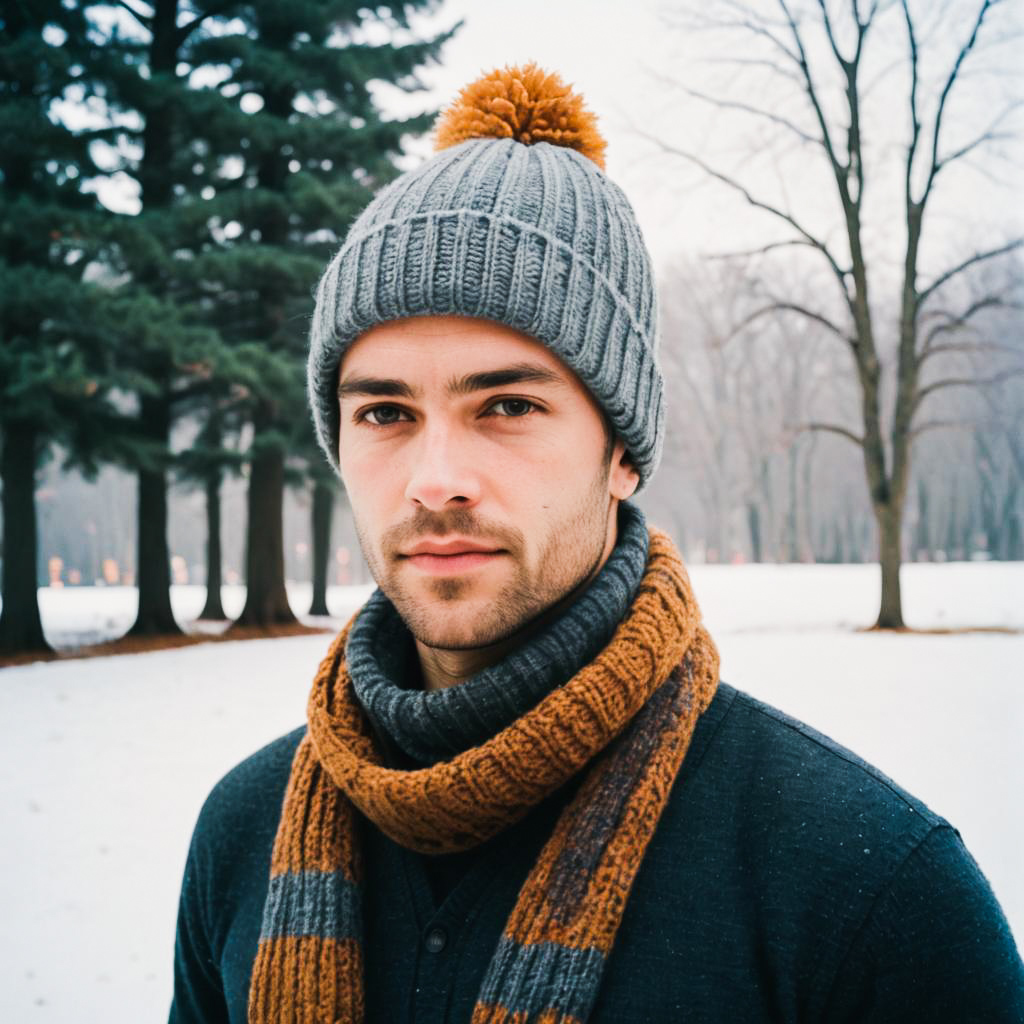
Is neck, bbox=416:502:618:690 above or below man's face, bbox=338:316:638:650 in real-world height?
below

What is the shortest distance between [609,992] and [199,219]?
12.9 m

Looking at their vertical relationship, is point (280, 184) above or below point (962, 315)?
above

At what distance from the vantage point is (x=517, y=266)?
5.43 ft

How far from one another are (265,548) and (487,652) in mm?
13788

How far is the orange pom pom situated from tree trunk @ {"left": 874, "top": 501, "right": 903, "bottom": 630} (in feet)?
40.6

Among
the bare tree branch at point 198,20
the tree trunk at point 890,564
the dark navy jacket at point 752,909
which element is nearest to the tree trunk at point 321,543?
the bare tree branch at point 198,20

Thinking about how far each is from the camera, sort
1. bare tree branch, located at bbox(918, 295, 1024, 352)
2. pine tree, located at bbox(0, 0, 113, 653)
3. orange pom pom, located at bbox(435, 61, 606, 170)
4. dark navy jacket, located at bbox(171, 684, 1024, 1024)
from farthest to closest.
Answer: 1. bare tree branch, located at bbox(918, 295, 1024, 352)
2. pine tree, located at bbox(0, 0, 113, 653)
3. orange pom pom, located at bbox(435, 61, 606, 170)
4. dark navy jacket, located at bbox(171, 684, 1024, 1024)

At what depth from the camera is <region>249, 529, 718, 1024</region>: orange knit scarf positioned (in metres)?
A: 1.28

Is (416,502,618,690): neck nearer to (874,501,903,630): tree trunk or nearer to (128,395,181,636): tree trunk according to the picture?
(874,501,903,630): tree trunk

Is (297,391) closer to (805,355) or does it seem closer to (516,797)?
(516,797)

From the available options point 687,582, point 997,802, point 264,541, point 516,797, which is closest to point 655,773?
point 516,797

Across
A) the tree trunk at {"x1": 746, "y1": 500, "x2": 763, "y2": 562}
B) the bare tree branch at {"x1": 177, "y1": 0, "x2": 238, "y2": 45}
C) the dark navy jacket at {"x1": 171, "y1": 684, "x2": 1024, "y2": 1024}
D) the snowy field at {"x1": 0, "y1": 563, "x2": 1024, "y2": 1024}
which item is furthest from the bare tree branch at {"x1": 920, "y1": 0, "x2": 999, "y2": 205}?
the tree trunk at {"x1": 746, "y1": 500, "x2": 763, "y2": 562}

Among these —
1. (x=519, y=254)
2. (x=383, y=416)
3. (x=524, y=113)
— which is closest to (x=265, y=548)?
(x=524, y=113)

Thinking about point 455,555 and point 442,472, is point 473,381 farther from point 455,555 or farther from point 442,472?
point 455,555
